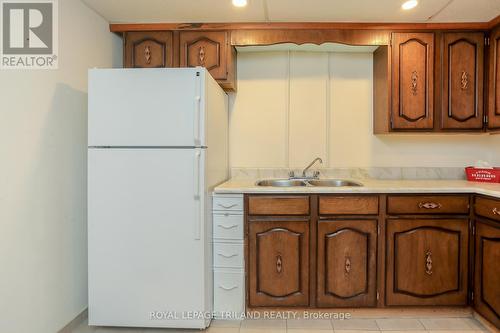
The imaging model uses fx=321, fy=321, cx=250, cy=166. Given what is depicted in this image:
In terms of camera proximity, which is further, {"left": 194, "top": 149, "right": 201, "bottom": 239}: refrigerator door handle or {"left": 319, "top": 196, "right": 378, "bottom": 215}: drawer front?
{"left": 319, "top": 196, "right": 378, "bottom": 215}: drawer front

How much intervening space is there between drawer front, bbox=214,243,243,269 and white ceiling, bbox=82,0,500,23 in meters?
1.66

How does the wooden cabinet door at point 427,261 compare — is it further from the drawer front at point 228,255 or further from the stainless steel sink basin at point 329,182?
the drawer front at point 228,255

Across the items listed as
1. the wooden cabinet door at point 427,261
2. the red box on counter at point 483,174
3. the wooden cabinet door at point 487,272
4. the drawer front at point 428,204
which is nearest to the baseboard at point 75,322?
the wooden cabinet door at point 427,261

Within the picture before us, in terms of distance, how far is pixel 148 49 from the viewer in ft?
8.38

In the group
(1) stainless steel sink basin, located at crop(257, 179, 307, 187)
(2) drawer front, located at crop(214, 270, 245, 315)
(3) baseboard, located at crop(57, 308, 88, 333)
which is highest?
(1) stainless steel sink basin, located at crop(257, 179, 307, 187)

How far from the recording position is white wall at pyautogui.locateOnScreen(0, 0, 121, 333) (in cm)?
164

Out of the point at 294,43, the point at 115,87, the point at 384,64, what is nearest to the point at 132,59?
the point at 115,87

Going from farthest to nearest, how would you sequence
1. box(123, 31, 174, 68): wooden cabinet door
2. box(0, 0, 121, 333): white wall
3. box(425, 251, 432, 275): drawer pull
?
box(123, 31, 174, 68): wooden cabinet door
box(425, 251, 432, 275): drawer pull
box(0, 0, 121, 333): white wall

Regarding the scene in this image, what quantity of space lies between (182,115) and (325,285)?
148cm

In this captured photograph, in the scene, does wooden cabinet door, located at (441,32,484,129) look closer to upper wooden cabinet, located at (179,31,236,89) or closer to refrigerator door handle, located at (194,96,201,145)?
upper wooden cabinet, located at (179,31,236,89)

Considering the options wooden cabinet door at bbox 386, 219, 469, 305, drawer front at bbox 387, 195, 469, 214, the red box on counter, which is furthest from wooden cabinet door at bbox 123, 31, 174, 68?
the red box on counter

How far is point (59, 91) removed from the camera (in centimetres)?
197

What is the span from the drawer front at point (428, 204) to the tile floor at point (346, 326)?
2.44 feet

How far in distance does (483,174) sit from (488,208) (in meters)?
0.76
